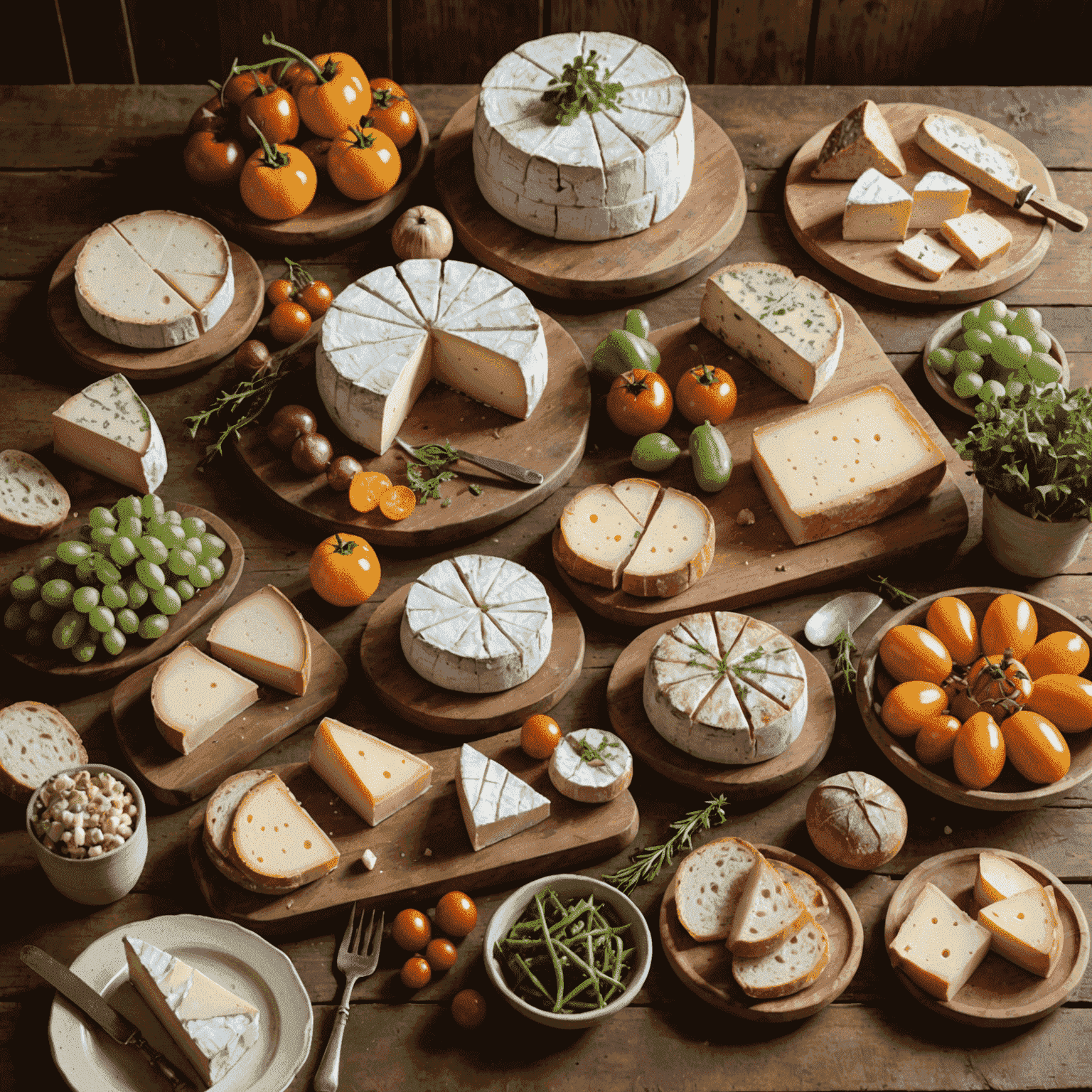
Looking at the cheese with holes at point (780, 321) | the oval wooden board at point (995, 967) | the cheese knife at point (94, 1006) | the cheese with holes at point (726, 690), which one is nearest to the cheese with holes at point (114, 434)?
the cheese knife at point (94, 1006)

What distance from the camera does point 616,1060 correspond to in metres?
3.02

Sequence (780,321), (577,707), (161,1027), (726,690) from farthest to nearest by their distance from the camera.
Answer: (780,321) < (577,707) < (726,690) < (161,1027)

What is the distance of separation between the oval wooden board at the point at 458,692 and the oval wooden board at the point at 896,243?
65.0 inches

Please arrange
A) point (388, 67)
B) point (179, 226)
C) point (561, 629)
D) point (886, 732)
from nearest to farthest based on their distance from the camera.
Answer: point (886, 732) < point (561, 629) < point (179, 226) < point (388, 67)

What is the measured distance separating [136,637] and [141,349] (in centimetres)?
102

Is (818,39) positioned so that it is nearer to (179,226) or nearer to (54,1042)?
(179,226)

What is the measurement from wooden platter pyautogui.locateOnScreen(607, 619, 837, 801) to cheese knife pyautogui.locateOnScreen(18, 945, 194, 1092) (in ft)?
4.44

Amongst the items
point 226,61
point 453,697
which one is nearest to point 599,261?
point 453,697

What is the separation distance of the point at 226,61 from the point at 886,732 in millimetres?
4165

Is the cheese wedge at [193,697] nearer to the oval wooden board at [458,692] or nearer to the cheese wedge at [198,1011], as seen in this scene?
the oval wooden board at [458,692]

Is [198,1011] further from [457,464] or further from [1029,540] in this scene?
[1029,540]

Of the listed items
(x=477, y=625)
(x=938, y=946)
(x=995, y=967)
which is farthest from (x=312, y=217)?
(x=995, y=967)

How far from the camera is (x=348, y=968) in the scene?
3111 millimetres

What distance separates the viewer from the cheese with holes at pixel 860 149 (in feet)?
14.6
